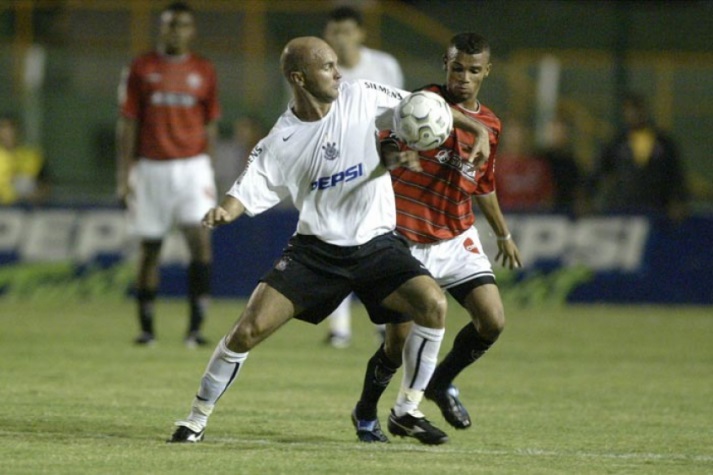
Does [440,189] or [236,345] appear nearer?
[236,345]

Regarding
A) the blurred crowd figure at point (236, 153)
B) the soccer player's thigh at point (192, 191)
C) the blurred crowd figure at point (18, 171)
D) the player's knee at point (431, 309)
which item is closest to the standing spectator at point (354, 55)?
the soccer player's thigh at point (192, 191)

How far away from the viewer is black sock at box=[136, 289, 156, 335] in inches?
470

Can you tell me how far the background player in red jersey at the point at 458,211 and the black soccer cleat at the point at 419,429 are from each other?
0.47 m

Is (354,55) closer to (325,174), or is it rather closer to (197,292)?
(197,292)

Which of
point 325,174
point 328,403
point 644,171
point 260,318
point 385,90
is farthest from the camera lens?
point 644,171

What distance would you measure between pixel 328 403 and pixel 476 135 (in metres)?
2.28

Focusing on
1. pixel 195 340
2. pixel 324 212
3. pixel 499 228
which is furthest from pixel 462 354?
pixel 195 340

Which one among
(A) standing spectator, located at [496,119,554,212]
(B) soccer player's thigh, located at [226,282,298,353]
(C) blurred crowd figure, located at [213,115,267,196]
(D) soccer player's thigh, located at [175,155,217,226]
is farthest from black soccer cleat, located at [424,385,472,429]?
(C) blurred crowd figure, located at [213,115,267,196]

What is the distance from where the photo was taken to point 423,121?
6.81m

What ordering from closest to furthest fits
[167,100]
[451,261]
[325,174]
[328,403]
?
[325,174]
[451,261]
[328,403]
[167,100]

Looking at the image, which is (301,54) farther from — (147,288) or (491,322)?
(147,288)

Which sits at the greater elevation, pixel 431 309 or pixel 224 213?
pixel 224 213

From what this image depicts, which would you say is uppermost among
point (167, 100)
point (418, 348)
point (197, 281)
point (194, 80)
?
point (194, 80)

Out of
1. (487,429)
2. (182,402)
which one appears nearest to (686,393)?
(487,429)
